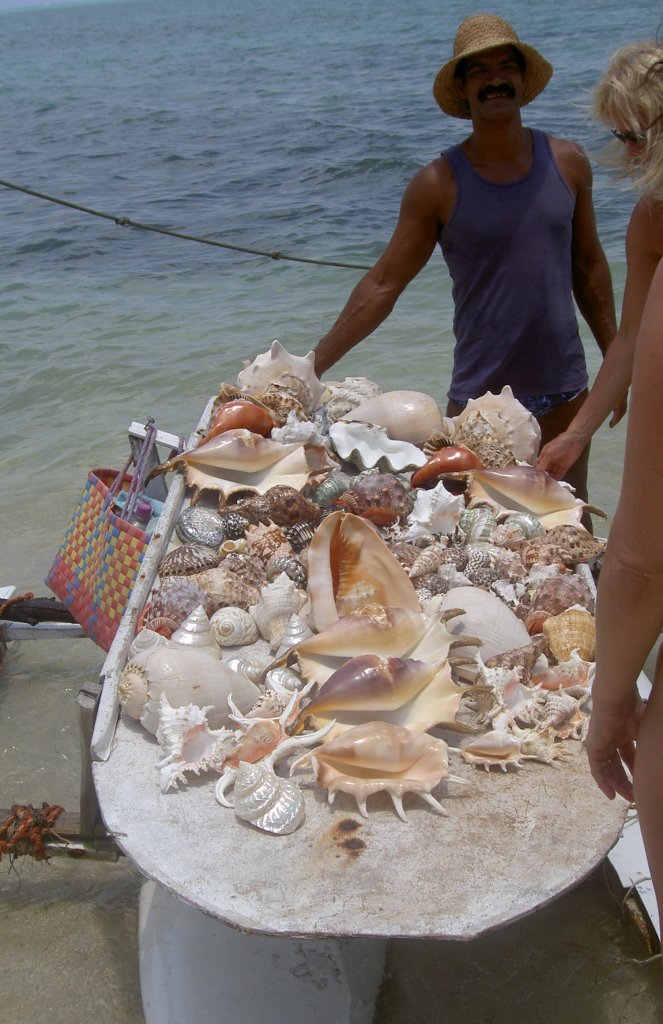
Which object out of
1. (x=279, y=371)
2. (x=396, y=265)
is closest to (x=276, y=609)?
(x=279, y=371)

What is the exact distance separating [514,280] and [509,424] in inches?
26.1

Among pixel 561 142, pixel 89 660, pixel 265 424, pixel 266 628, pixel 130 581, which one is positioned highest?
pixel 561 142

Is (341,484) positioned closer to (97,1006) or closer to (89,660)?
(97,1006)

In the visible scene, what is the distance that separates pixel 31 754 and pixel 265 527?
158cm

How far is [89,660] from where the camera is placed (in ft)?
12.8

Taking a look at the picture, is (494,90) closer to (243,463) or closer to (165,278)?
(243,463)

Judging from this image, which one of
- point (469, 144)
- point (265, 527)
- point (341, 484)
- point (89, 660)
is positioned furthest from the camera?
point (89, 660)

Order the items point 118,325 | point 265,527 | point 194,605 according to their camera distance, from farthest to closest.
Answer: point 118,325
point 265,527
point 194,605

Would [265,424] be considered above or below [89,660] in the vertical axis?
above

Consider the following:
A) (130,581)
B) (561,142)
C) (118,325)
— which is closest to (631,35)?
(118,325)

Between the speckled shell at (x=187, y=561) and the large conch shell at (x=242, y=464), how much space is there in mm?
258

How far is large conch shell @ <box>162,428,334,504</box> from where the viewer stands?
2445 millimetres

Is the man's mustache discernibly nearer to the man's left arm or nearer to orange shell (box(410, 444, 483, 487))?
the man's left arm

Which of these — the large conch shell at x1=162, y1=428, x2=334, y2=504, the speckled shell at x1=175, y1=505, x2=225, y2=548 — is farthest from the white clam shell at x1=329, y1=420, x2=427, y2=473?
the speckled shell at x1=175, y1=505, x2=225, y2=548
